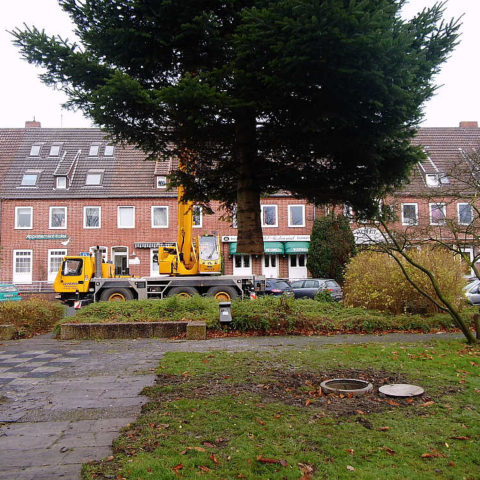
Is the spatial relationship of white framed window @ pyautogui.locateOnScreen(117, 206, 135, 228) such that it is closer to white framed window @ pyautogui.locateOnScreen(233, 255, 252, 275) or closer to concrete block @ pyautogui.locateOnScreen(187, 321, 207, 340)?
white framed window @ pyautogui.locateOnScreen(233, 255, 252, 275)

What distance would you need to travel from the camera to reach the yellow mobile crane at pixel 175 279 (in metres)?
19.5

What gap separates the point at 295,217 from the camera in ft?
117

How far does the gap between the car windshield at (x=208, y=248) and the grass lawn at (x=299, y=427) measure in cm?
1296

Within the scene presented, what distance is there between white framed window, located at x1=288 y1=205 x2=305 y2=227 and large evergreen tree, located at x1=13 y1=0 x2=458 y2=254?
28.2 m

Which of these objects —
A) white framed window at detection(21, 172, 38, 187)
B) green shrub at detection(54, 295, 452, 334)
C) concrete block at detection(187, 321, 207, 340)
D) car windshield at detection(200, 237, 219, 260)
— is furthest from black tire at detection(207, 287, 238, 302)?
white framed window at detection(21, 172, 38, 187)

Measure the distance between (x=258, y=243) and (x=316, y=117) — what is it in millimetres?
2002

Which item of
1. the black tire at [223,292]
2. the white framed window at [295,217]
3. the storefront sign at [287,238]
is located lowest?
the black tire at [223,292]

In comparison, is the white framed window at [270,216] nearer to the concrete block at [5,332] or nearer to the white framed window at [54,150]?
the white framed window at [54,150]

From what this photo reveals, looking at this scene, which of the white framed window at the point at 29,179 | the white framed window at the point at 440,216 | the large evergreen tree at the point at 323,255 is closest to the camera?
the white framed window at the point at 440,216

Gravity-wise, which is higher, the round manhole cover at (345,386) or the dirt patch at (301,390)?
the round manhole cover at (345,386)

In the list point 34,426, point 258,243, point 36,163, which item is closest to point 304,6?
point 258,243

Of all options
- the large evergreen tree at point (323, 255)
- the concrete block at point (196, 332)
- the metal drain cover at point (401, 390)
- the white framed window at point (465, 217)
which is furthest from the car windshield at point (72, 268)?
the metal drain cover at point (401, 390)

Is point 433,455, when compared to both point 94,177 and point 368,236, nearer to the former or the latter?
point 368,236

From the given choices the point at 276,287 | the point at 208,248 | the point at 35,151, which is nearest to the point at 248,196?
the point at 208,248
